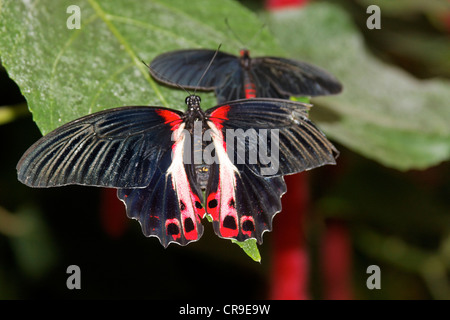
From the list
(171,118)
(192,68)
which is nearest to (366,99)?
(192,68)

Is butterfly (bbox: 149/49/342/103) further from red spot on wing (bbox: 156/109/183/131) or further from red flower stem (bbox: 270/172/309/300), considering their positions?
red flower stem (bbox: 270/172/309/300)

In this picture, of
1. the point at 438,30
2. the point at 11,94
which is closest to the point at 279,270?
the point at 11,94

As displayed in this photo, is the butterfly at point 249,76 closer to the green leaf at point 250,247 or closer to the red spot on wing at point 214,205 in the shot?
the red spot on wing at point 214,205

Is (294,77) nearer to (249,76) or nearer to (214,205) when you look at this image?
(249,76)

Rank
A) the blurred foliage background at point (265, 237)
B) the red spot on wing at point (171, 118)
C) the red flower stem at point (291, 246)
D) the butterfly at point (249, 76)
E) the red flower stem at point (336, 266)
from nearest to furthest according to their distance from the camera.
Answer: the red spot on wing at point (171, 118), the butterfly at point (249, 76), the red flower stem at point (291, 246), the red flower stem at point (336, 266), the blurred foliage background at point (265, 237)

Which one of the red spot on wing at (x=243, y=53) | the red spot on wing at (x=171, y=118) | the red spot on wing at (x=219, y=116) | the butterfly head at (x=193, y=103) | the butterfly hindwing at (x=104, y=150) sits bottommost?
the butterfly hindwing at (x=104, y=150)

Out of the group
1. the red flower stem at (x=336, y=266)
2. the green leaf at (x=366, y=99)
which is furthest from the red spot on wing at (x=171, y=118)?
the red flower stem at (x=336, y=266)

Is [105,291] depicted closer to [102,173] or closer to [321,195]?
[321,195]
